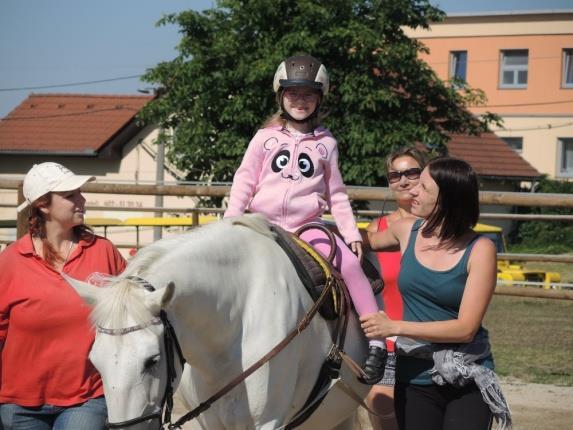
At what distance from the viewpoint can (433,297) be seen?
3412 millimetres

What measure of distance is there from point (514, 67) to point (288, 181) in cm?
3404

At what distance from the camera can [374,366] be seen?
395cm

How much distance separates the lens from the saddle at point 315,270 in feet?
12.0

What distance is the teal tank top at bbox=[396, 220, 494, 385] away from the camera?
3350 mm

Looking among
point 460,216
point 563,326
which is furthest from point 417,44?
point 460,216

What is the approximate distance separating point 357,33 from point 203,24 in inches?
123

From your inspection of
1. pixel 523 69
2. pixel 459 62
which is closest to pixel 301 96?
pixel 523 69

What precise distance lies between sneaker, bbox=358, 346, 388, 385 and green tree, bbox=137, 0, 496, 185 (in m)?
11.3

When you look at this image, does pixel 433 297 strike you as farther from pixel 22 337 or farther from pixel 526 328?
pixel 526 328

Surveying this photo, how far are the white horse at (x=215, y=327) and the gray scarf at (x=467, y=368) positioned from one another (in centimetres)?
53

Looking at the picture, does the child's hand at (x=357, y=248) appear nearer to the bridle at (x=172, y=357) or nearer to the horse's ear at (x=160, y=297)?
the bridle at (x=172, y=357)

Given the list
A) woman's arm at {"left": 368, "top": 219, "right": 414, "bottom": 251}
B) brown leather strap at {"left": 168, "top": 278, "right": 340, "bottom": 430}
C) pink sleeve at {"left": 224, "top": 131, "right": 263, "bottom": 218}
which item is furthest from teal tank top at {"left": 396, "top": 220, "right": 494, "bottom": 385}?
pink sleeve at {"left": 224, "top": 131, "right": 263, "bottom": 218}

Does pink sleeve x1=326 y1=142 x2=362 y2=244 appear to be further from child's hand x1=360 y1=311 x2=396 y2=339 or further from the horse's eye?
the horse's eye

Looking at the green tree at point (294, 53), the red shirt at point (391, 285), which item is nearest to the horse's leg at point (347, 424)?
the red shirt at point (391, 285)
